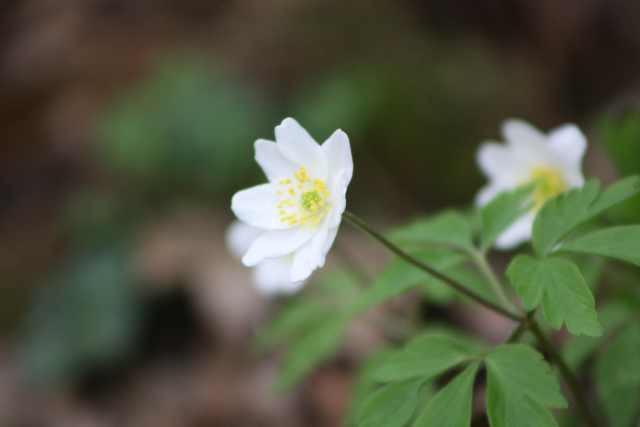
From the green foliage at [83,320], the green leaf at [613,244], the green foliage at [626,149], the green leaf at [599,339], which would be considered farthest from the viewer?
the green foliage at [83,320]

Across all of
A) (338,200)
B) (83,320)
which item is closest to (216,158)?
(83,320)

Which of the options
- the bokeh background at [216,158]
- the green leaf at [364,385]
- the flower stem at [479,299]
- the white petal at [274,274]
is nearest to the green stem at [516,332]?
the flower stem at [479,299]

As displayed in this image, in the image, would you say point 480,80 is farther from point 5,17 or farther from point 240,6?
point 5,17

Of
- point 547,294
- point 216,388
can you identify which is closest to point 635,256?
point 547,294

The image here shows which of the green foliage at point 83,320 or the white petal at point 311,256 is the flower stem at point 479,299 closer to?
the white petal at point 311,256

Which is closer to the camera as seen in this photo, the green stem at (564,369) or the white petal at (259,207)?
the green stem at (564,369)

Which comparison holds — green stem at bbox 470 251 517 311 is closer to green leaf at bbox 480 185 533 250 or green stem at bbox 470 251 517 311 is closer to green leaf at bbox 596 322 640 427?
green leaf at bbox 480 185 533 250

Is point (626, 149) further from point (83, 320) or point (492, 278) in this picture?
point (83, 320)
